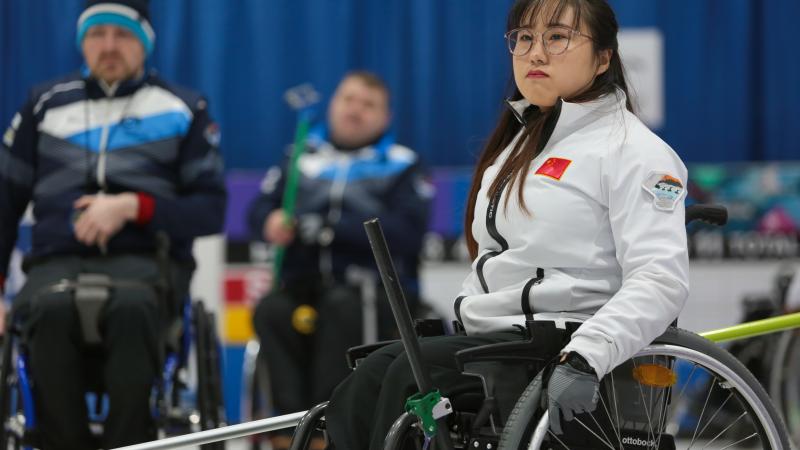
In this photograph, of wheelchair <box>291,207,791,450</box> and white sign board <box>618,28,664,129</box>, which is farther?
white sign board <box>618,28,664,129</box>

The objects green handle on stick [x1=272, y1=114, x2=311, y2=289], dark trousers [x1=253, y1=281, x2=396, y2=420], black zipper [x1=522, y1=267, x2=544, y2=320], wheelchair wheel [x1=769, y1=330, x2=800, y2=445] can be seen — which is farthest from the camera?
green handle on stick [x1=272, y1=114, x2=311, y2=289]

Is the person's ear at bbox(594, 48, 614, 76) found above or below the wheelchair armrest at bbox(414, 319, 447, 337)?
above

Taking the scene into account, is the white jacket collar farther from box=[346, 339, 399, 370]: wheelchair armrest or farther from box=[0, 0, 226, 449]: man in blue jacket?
box=[0, 0, 226, 449]: man in blue jacket

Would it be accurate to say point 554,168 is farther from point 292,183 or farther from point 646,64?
point 646,64

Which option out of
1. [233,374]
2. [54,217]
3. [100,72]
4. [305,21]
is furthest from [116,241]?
[305,21]

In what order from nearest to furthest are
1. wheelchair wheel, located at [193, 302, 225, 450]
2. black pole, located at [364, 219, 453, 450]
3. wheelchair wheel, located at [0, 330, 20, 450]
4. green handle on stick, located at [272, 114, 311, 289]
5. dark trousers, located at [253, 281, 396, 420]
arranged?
black pole, located at [364, 219, 453, 450] < wheelchair wheel, located at [0, 330, 20, 450] < wheelchair wheel, located at [193, 302, 225, 450] < dark trousers, located at [253, 281, 396, 420] < green handle on stick, located at [272, 114, 311, 289]

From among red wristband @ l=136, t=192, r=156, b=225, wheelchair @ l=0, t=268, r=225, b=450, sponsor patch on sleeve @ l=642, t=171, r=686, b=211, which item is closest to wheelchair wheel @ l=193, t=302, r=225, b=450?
wheelchair @ l=0, t=268, r=225, b=450

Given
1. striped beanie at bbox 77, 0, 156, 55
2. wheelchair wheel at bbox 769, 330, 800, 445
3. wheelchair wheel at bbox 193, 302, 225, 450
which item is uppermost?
striped beanie at bbox 77, 0, 156, 55

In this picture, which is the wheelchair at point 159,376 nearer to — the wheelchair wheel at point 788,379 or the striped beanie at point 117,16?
the striped beanie at point 117,16

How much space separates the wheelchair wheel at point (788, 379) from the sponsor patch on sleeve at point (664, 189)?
2063 mm

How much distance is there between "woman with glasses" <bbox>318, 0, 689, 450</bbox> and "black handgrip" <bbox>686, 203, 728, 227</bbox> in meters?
0.13

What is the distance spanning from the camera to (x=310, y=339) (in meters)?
4.25

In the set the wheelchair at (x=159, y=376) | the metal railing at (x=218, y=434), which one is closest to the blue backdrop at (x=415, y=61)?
the wheelchair at (x=159, y=376)

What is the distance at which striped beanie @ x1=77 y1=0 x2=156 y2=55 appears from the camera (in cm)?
332
